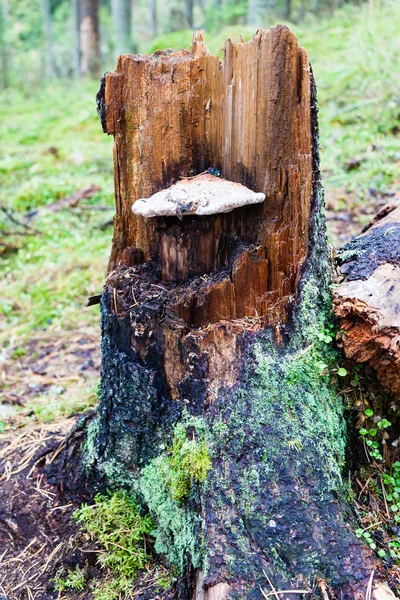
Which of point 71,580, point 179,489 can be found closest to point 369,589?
point 179,489

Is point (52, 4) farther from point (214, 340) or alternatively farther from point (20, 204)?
point (214, 340)

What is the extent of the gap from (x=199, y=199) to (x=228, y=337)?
23.2 inches

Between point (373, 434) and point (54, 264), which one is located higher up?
point (373, 434)

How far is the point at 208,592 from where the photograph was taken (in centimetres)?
168

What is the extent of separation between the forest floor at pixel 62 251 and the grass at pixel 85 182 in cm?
2

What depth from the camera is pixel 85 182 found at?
26.6 ft

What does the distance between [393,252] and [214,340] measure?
0.97 meters

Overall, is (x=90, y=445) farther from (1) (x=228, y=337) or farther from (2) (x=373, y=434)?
(2) (x=373, y=434)

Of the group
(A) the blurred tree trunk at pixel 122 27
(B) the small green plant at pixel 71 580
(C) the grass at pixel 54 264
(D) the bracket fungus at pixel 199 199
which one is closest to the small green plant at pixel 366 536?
(B) the small green plant at pixel 71 580

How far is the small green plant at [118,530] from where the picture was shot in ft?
6.75

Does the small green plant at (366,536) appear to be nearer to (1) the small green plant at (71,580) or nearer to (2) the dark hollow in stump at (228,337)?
(2) the dark hollow in stump at (228,337)

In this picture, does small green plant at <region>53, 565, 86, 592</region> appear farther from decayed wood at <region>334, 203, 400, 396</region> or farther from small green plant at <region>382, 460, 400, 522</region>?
decayed wood at <region>334, 203, 400, 396</region>

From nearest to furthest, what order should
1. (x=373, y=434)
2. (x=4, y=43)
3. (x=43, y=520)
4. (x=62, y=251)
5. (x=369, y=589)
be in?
1. (x=369, y=589)
2. (x=373, y=434)
3. (x=43, y=520)
4. (x=62, y=251)
5. (x=4, y=43)

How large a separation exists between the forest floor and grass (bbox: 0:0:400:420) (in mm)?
17
